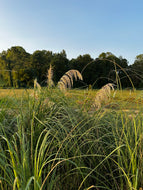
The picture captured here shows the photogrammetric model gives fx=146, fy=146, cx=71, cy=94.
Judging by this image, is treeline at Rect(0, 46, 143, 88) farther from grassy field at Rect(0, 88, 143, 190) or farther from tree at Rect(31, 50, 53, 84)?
grassy field at Rect(0, 88, 143, 190)

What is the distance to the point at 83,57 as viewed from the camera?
1077 inches

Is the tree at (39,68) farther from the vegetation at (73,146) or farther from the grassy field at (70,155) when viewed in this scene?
the grassy field at (70,155)

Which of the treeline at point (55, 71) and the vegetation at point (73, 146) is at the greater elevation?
the treeline at point (55, 71)

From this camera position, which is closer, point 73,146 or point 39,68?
point 73,146

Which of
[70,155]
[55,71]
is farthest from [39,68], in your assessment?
[70,155]

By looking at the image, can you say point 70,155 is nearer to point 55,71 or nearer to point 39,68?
point 55,71

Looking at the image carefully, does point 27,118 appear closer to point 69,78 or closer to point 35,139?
point 35,139

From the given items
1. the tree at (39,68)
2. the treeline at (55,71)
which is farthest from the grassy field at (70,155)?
the tree at (39,68)

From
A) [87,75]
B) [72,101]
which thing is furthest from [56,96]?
[87,75]

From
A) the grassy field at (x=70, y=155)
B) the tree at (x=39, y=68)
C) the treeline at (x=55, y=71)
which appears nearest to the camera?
the grassy field at (x=70, y=155)

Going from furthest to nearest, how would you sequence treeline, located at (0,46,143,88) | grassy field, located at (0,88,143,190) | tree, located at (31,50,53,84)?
tree, located at (31,50,53,84), treeline, located at (0,46,143,88), grassy field, located at (0,88,143,190)

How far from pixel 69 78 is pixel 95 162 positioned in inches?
44.2

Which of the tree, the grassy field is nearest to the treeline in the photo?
the tree

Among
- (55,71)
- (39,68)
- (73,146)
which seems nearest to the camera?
(73,146)
